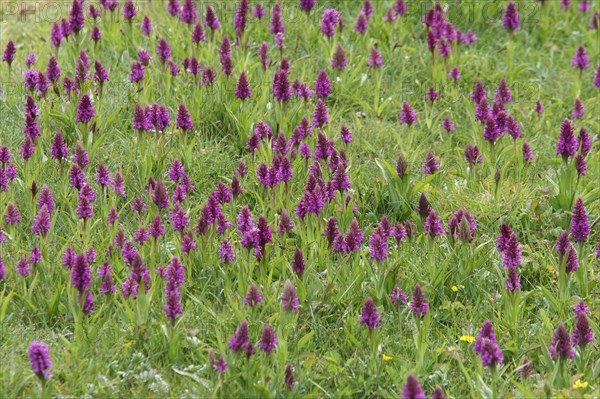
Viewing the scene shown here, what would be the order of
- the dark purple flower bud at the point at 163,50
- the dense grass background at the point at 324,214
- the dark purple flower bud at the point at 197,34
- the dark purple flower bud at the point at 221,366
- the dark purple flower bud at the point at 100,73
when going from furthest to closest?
the dark purple flower bud at the point at 197,34 < the dark purple flower bud at the point at 163,50 < the dark purple flower bud at the point at 100,73 < the dense grass background at the point at 324,214 < the dark purple flower bud at the point at 221,366

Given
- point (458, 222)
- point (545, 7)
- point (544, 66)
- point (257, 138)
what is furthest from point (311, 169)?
point (545, 7)

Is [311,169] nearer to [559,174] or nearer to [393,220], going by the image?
[393,220]

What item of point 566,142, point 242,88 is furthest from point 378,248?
point 242,88

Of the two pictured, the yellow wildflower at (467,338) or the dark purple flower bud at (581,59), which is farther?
the dark purple flower bud at (581,59)

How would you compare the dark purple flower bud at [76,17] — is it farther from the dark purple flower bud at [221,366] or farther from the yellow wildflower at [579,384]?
the yellow wildflower at [579,384]

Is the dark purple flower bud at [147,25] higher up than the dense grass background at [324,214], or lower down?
higher up

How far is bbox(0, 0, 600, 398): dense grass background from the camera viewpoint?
4.85 meters

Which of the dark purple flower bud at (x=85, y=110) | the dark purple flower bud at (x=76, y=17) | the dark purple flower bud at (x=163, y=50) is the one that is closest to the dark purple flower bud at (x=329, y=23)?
the dark purple flower bud at (x=163, y=50)

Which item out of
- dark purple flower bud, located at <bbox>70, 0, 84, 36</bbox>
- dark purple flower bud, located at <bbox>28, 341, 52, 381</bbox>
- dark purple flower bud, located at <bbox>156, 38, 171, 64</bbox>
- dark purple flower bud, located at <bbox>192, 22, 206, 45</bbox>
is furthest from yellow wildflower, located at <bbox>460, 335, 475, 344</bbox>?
dark purple flower bud, located at <bbox>70, 0, 84, 36</bbox>

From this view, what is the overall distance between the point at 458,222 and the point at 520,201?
968mm

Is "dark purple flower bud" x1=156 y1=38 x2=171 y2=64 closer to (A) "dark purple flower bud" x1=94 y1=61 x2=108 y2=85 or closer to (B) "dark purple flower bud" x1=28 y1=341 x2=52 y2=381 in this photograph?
(A) "dark purple flower bud" x1=94 y1=61 x2=108 y2=85

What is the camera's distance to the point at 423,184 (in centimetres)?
652

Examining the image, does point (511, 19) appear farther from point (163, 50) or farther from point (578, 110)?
point (163, 50)

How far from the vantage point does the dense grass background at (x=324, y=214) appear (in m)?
4.85
